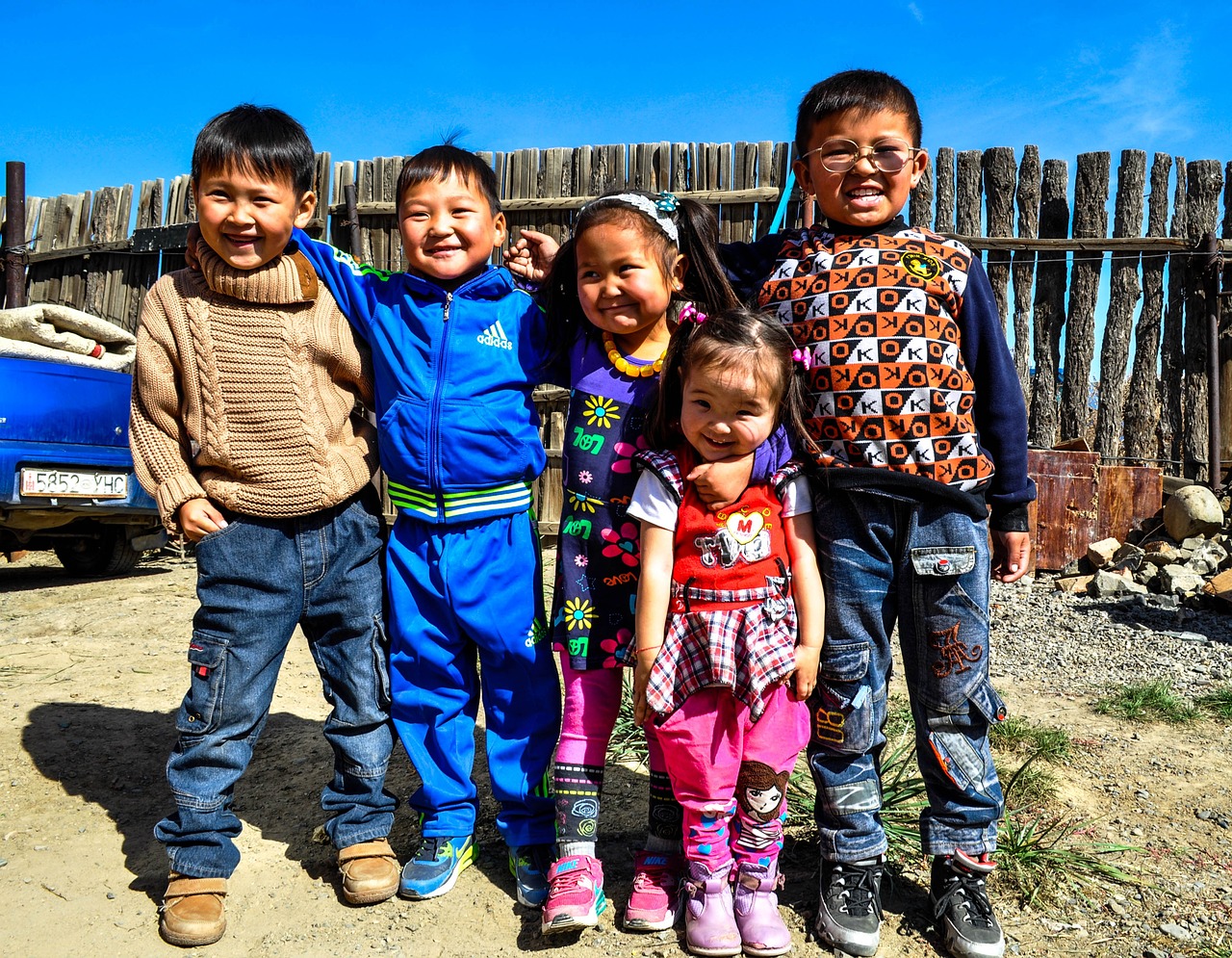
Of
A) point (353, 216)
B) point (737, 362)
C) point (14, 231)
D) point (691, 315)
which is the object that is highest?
point (14, 231)

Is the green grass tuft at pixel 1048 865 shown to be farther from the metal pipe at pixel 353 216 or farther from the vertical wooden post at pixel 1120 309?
the metal pipe at pixel 353 216

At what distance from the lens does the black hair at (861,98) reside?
2131 millimetres

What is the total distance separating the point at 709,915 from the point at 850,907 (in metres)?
0.33

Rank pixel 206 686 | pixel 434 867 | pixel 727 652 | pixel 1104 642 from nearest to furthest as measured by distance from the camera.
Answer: pixel 727 652 → pixel 206 686 → pixel 434 867 → pixel 1104 642

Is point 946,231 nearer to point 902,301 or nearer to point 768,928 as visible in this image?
point 902,301

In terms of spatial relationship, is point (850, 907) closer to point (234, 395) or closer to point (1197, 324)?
point (234, 395)

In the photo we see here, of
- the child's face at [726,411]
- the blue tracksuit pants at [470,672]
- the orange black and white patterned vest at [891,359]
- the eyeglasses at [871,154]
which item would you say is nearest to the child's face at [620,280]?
the child's face at [726,411]

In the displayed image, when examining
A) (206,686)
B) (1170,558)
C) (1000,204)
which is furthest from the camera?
(1000,204)

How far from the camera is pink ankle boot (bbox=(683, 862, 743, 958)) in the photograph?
2.01 m

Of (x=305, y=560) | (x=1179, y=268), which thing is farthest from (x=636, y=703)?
(x=1179, y=268)

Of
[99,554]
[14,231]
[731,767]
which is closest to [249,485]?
[731,767]

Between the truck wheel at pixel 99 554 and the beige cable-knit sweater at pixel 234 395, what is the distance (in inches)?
171

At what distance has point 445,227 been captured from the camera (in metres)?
2.29

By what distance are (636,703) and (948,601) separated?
0.74m
